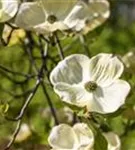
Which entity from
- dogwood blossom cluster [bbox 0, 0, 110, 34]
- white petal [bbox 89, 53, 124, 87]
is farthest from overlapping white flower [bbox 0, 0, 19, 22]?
white petal [bbox 89, 53, 124, 87]

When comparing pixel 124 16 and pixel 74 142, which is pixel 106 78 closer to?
pixel 74 142

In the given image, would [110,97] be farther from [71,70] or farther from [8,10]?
[8,10]

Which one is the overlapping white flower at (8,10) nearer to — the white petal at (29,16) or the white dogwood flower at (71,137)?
the white petal at (29,16)

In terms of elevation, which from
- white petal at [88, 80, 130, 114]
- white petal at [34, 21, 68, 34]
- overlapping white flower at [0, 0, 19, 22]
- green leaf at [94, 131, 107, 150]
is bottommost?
green leaf at [94, 131, 107, 150]

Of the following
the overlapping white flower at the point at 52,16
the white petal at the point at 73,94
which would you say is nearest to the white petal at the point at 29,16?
the overlapping white flower at the point at 52,16

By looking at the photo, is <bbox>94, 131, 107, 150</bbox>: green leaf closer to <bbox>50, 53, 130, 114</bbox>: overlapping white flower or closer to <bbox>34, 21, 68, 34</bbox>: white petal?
<bbox>50, 53, 130, 114</bbox>: overlapping white flower

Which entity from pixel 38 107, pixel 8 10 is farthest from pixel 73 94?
pixel 38 107
